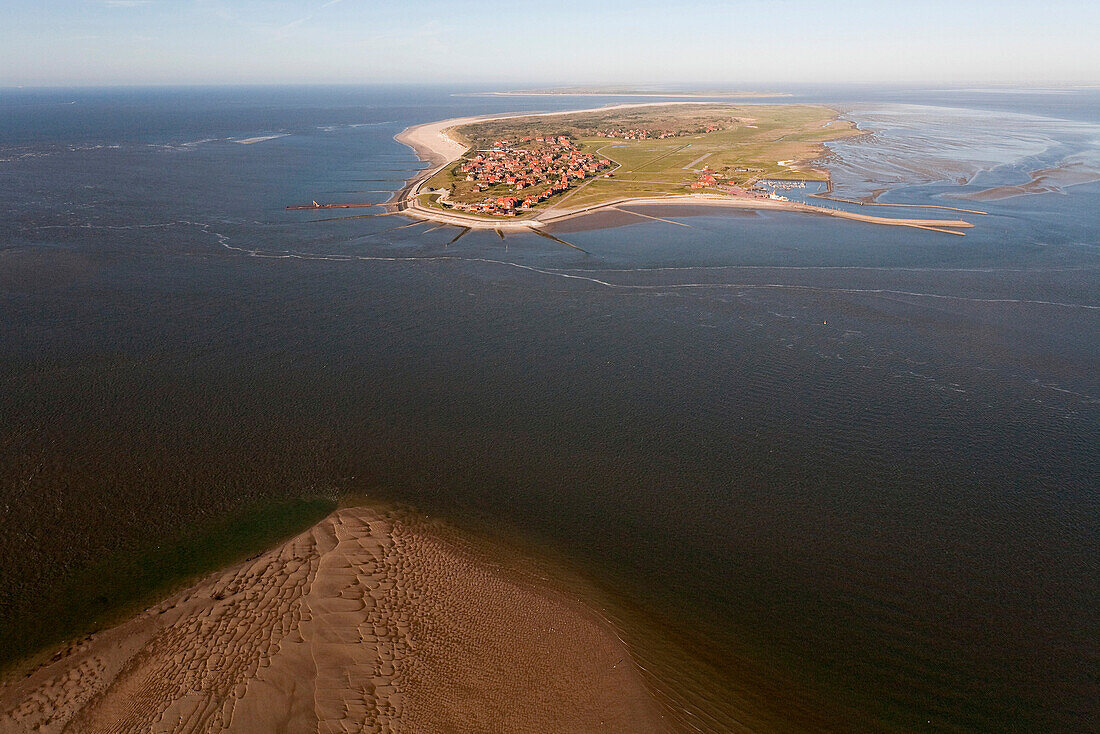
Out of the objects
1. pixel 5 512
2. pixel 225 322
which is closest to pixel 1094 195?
pixel 225 322

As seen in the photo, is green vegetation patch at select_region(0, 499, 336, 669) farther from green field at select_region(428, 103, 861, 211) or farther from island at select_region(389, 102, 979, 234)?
green field at select_region(428, 103, 861, 211)

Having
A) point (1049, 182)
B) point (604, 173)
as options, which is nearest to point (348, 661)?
point (604, 173)

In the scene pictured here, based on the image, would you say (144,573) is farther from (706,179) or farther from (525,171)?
(706,179)

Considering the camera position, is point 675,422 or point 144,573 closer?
point 144,573

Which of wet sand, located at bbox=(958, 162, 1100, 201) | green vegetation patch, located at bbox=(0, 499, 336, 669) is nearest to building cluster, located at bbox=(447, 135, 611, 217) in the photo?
green vegetation patch, located at bbox=(0, 499, 336, 669)

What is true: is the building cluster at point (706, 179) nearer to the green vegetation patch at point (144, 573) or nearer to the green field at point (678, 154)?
the green field at point (678, 154)

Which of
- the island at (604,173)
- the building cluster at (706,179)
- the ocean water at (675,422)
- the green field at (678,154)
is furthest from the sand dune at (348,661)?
the building cluster at (706,179)

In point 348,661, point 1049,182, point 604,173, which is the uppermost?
point 604,173
